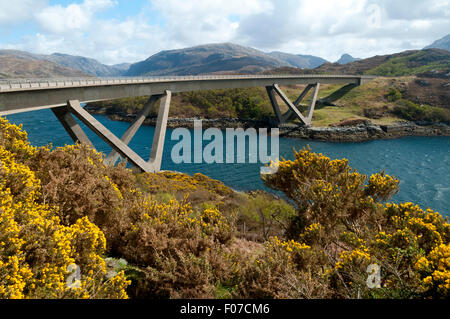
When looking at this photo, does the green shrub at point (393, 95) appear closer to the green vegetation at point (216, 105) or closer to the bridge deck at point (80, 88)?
the green vegetation at point (216, 105)

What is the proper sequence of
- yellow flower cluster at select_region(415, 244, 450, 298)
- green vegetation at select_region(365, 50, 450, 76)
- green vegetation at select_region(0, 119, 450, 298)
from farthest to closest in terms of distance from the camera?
1. green vegetation at select_region(365, 50, 450, 76)
2. green vegetation at select_region(0, 119, 450, 298)
3. yellow flower cluster at select_region(415, 244, 450, 298)

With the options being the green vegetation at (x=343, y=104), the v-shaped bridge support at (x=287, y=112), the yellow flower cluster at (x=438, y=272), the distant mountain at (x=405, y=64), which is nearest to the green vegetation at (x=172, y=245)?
the yellow flower cluster at (x=438, y=272)

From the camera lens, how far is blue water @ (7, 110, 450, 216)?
34875 mm

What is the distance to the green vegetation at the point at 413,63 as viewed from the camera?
143500 millimetres

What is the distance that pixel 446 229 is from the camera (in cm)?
950

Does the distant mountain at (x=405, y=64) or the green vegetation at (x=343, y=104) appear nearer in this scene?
the green vegetation at (x=343, y=104)

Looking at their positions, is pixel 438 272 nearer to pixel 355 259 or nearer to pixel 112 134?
pixel 355 259

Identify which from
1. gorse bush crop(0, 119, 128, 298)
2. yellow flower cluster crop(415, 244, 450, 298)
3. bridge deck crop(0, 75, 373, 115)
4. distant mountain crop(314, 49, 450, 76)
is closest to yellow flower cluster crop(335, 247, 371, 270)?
yellow flower cluster crop(415, 244, 450, 298)

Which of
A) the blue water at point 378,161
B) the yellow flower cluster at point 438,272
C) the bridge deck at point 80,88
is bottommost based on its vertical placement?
the blue water at point 378,161

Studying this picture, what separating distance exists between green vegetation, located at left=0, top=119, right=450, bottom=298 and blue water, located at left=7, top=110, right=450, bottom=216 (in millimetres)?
23329

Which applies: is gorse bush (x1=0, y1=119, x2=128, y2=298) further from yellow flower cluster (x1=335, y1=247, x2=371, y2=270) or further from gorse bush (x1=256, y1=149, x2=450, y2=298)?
yellow flower cluster (x1=335, y1=247, x2=371, y2=270)

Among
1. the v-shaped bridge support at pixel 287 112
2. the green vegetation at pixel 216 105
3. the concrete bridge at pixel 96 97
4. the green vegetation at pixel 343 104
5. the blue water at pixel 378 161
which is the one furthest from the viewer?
the green vegetation at pixel 216 105

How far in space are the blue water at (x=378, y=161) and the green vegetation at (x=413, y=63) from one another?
106 metres

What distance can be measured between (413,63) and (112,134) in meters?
194
